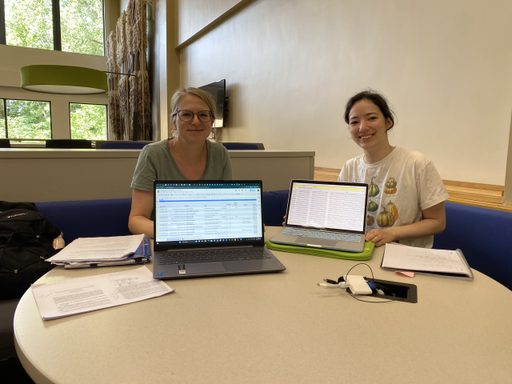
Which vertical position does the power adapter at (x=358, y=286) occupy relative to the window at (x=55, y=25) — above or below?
below

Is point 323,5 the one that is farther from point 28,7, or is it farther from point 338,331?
point 28,7

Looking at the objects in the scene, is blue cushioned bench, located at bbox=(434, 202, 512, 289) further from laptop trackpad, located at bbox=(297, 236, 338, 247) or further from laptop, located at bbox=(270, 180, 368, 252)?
laptop trackpad, located at bbox=(297, 236, 338, 247)

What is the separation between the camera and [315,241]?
1404 mm

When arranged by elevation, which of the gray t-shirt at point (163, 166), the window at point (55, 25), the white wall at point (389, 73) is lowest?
the gray t-shirt at point (163, 166)

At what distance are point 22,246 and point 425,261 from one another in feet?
5.13

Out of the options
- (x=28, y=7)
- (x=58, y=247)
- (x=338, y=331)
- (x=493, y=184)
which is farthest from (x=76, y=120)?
(x=338, y=331)

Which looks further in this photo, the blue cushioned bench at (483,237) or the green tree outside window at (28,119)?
the green tree outside window at (28,119)

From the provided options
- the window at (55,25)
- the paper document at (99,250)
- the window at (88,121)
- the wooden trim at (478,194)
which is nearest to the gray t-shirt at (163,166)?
the paper document at (99,250)

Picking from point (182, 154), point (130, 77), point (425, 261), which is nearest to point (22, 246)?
point (182, 154)

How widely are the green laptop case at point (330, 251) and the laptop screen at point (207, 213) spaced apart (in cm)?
8

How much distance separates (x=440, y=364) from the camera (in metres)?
0.71

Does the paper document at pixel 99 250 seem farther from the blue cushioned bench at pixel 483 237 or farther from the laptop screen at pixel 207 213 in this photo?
the blue cushioned bench at pixel 483 237

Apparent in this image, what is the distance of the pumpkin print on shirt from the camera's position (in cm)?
166

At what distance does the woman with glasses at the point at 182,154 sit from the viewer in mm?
1647
